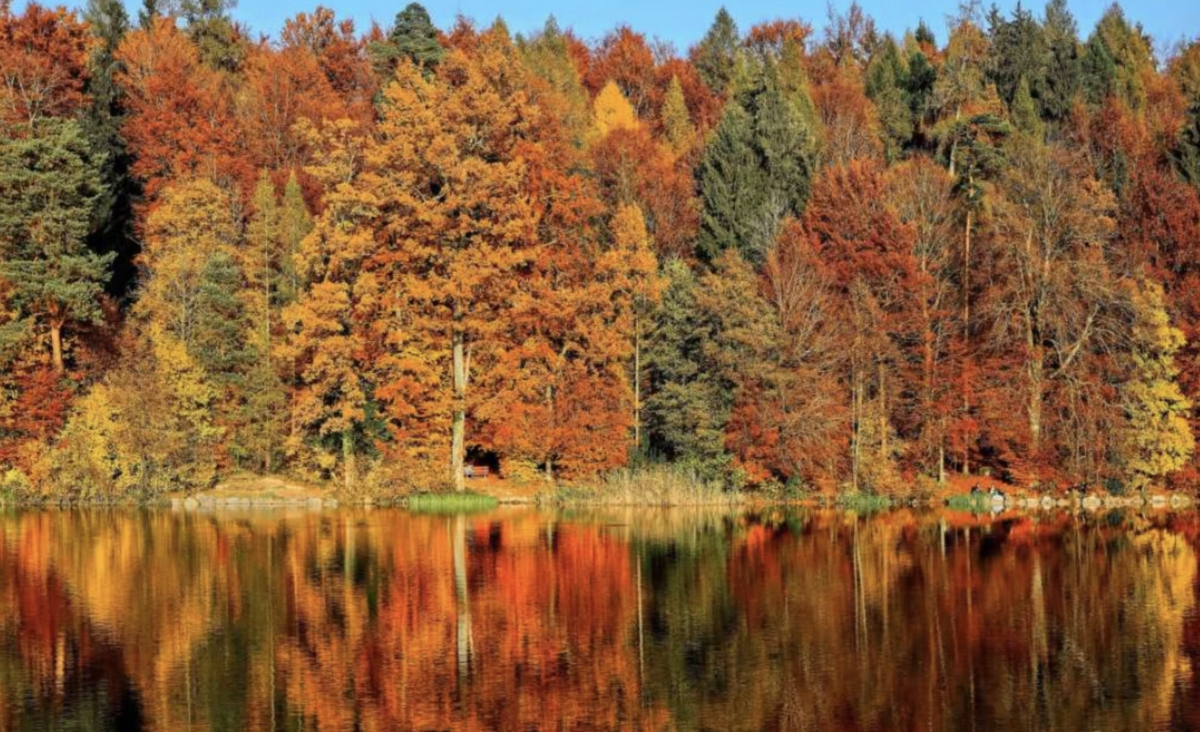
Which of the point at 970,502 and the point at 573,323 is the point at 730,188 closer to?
the point at 573,323

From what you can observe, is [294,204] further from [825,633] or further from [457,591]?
[825,633]

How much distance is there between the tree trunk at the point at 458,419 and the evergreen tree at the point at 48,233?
13.8 metres

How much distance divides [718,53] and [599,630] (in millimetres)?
80768

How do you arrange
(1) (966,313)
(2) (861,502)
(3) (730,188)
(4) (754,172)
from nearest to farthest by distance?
(2) (861,502), (1) (966,313), (3) (730,188), (4) (754,172)

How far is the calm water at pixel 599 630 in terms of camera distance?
19.2m

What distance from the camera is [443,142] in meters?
50.1

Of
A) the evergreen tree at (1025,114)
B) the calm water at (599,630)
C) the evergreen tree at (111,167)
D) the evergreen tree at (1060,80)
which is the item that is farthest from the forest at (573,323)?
the evergreen tree at (1060,80)

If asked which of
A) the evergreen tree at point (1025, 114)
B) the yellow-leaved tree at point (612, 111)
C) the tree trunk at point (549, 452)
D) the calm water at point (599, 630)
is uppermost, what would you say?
the yellow-leaved tree at point (612, 111)

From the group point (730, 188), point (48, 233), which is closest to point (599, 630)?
point (48, 233)

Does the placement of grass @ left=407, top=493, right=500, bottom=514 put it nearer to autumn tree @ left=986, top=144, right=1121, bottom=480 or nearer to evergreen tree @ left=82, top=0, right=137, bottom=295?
autumn tree @ left=986, top=144, right=1121, bottom=480

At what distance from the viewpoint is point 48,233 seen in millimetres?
53031

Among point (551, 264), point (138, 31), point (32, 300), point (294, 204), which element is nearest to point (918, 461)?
point (551, 264)

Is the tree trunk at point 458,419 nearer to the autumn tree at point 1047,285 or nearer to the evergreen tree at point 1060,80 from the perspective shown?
the autumn tree at point 1047,285

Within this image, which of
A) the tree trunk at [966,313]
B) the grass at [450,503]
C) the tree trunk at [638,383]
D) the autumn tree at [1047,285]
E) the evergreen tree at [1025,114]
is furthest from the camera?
the evergreen tree at [1025,114]
